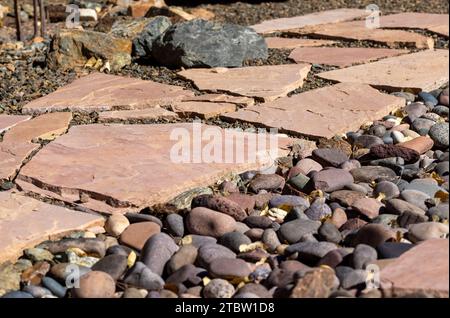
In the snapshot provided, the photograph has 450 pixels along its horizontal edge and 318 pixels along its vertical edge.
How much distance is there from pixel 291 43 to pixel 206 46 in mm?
894

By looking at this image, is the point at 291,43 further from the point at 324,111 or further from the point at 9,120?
the point at 9,120

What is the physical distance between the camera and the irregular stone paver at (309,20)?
6.19m

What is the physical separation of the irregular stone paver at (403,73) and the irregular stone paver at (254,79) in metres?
0.20

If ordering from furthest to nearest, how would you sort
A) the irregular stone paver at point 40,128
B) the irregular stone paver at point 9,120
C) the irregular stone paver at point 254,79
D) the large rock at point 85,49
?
the large rock at point 85,49, the irregular stone paver at point 254,79, the irregular stone paver at point 9,120, the irregular stone paver at point 40,128

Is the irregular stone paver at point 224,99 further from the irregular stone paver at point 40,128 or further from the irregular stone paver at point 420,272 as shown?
the irregular stone paver at point 420,272

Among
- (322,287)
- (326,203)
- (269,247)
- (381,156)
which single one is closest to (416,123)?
(381,156)

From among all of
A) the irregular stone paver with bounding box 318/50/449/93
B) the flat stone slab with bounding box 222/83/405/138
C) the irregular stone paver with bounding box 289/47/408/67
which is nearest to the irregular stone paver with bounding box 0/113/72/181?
the flat stone slab with bounding box 222/83/405/138

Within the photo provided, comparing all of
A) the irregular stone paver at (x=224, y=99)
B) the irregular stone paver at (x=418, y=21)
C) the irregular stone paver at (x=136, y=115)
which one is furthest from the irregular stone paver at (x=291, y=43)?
the irregular stone paver at (x=136, y=115)

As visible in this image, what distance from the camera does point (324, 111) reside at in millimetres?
3727

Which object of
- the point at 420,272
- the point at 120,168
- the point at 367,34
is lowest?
the point at 367,34

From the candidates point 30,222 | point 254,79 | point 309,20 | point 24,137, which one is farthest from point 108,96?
point 309,20

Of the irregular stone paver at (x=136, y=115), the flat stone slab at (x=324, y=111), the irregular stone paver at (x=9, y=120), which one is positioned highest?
the flat stone slab at (x=324, y=111)
